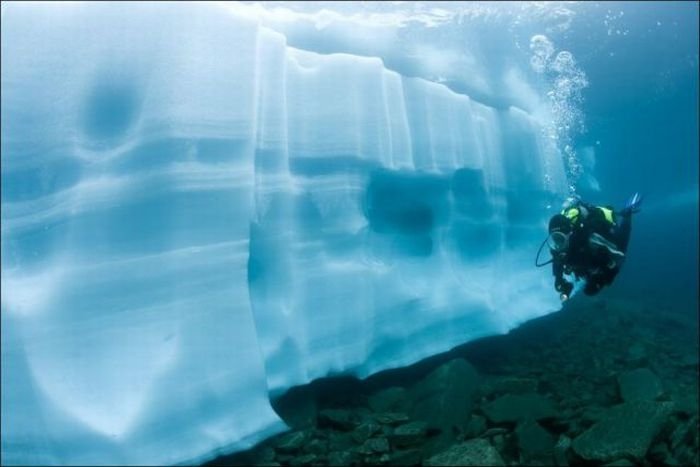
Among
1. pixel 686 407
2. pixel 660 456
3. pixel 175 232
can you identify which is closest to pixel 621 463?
pixel 660 456

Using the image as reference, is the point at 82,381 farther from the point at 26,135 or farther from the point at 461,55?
the point at 461,55

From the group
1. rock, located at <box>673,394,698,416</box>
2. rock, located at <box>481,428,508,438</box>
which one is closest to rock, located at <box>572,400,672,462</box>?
rock, located at <box>673,394,698,416</box>

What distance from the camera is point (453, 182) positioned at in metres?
6.64

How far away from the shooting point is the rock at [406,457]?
3805 millimetres

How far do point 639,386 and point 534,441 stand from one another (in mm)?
2093

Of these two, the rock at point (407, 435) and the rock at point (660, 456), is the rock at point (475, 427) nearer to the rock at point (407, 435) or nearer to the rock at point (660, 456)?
the rock at point (407, 435)

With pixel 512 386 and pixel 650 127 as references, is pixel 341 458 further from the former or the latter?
pixel 650 127

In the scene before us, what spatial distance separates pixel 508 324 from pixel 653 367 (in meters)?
2.59

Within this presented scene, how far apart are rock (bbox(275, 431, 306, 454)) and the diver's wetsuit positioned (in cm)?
311

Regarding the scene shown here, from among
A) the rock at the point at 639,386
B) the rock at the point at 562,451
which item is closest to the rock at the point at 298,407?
the rock at the point at 562,451

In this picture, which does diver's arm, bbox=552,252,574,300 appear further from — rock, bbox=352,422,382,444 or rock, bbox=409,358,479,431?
rock, bbox=352,422,382,444

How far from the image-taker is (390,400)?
495 cm

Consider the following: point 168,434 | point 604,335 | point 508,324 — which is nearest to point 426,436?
point 168,434

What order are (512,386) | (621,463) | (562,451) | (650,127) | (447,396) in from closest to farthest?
1. (621,463)
2. (562,451)
3. (447,396)
4. (512,386)
5. (650,127)
